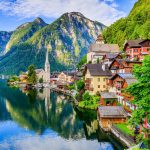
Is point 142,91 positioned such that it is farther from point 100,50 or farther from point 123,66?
point 100,50

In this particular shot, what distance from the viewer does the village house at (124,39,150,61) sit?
103m

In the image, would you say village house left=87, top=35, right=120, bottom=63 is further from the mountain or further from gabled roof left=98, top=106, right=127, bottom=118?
gabled roof left=98, top=106, right=127, bottom=118

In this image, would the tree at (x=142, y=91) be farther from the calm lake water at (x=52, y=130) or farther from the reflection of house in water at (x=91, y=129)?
the reflection of house in water at (x=91, y=129)

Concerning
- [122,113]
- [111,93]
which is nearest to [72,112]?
[111,93]

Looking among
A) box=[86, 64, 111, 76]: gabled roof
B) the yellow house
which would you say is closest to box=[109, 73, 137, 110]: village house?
the yellow house

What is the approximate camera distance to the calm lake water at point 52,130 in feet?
175

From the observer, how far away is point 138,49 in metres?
105

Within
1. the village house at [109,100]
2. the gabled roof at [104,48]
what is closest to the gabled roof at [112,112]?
the village house at [109,100]

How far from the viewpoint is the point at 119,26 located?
168 metres

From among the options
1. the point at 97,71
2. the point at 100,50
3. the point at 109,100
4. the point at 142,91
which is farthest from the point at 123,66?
the point at 100,50

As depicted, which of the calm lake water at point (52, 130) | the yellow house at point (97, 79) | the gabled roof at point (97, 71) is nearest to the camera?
the calm lake water at point (52, 130)

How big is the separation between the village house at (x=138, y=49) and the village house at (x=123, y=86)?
2375 centimetres

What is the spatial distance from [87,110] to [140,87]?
48504 mm

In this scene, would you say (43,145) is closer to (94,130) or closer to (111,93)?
(94,130)
